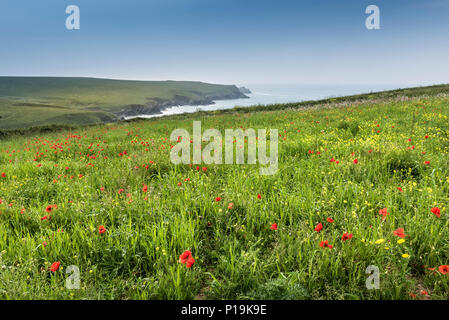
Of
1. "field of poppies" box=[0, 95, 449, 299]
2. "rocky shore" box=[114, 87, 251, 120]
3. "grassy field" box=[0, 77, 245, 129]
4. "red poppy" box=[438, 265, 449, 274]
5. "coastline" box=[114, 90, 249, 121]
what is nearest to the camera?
"red poppy" box=[438, 265, 449, 274]

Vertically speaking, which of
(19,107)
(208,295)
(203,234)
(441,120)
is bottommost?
(208,295)

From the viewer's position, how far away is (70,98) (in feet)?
445

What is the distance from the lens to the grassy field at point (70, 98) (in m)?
81.9

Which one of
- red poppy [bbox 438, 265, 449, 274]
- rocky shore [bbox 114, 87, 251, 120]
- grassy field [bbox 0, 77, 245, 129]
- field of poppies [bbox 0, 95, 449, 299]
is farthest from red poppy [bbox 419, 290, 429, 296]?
rocky shore [bbox 114, 87, 251, 120]

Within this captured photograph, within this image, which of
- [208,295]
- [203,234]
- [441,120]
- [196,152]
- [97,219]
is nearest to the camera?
[208,295]

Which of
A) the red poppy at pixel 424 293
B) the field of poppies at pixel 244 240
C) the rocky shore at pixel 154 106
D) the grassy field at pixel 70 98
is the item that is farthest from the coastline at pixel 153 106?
the red poppy at pixel 424 293

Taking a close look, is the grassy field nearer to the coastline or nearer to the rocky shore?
the rocky shore

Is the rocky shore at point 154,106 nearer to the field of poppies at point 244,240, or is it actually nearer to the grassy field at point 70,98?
the grassy field at point 70,98

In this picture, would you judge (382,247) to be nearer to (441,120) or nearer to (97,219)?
(97,219)

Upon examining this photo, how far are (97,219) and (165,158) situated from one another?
2.62 m

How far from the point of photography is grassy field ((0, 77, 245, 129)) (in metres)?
81.9

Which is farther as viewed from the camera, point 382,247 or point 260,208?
point 260,208

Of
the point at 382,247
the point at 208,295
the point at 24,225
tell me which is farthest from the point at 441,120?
the point at 24,225
